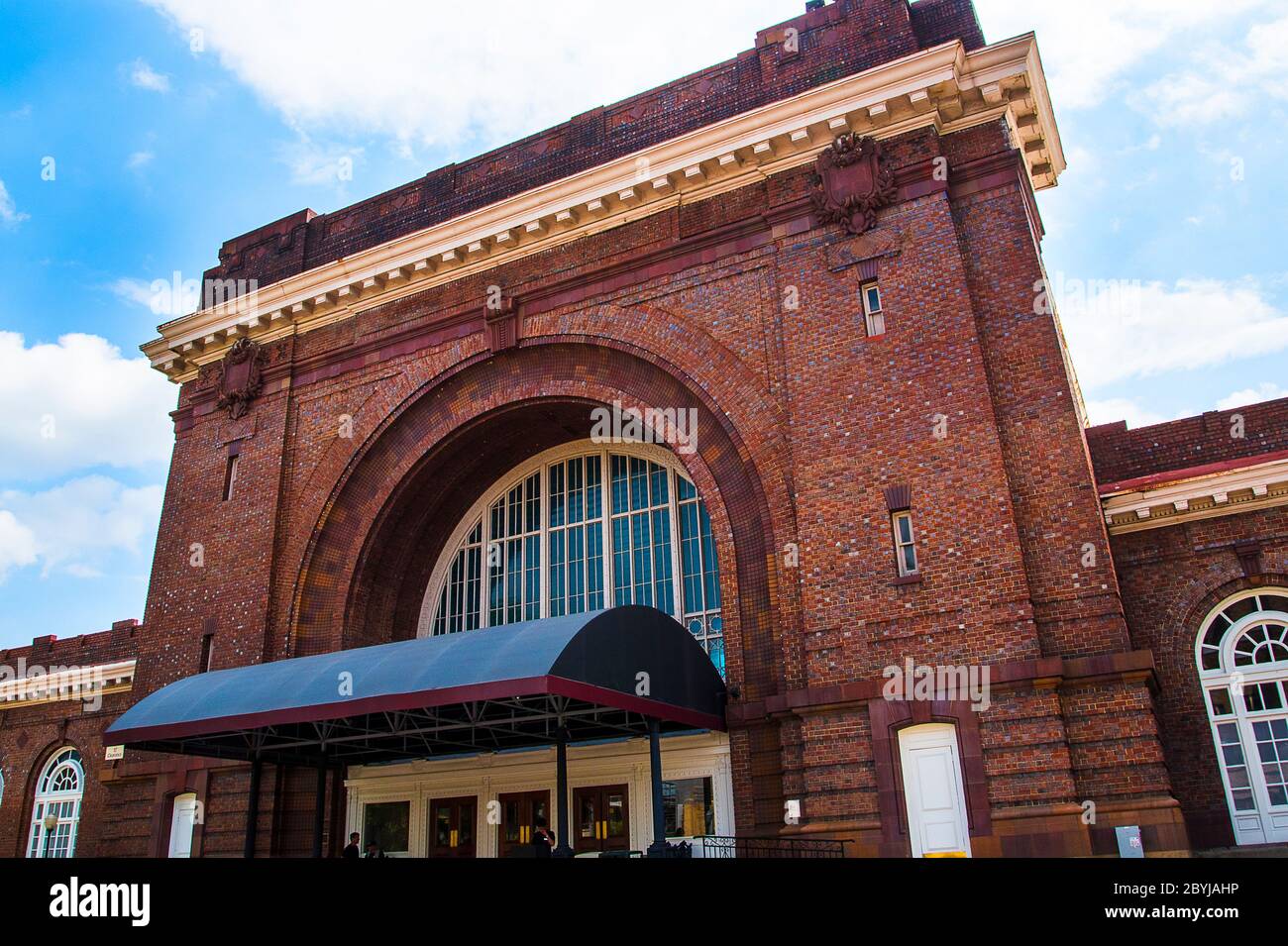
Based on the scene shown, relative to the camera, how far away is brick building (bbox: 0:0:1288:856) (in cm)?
1522

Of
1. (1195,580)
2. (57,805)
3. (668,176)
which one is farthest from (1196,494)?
(57,805)

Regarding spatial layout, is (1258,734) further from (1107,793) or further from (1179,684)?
(1107,793)

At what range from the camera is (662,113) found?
71.7ft

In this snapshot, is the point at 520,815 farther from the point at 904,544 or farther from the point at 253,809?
the point at 904,544

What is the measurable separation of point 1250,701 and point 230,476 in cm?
2242

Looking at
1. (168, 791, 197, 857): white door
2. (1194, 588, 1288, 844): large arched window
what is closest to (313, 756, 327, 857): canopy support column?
(168, 791, 197, 857): white door

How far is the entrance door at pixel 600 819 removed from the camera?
1909 cm

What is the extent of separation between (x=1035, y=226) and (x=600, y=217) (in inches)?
359

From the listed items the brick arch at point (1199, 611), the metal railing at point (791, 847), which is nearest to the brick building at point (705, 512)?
the brick arch at point (1199, 611)

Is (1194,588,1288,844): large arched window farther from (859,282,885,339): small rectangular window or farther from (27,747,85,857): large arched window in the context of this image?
(27,747,85,857): large arched window

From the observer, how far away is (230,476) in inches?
971

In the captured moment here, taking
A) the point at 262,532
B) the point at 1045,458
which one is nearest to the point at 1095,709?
the point at 1045,458

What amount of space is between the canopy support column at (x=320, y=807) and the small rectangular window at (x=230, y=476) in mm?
7713

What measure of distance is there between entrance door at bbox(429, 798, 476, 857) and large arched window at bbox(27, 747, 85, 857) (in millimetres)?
13700
